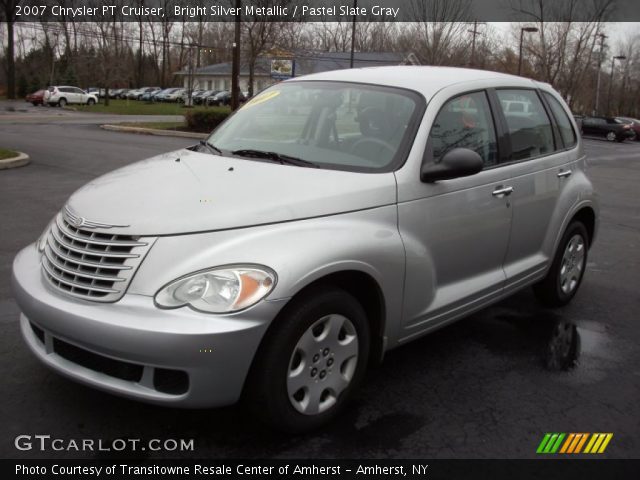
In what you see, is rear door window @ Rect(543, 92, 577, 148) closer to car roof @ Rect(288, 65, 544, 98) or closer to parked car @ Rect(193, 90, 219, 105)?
car roof @ Rect(288, 65, 544, 98)

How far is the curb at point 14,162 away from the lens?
11922mm

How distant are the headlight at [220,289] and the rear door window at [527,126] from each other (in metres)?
2.33

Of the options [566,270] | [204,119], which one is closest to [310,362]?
[566,270]

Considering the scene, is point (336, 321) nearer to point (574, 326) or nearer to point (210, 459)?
point (210, 459)

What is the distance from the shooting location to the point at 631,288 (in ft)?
19.3

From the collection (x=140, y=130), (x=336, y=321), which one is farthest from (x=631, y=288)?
(x=140, y=130)

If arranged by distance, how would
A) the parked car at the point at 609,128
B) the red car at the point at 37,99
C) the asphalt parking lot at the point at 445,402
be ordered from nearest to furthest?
the asphalt parking lot at the point at 445,402
the parked car at the point at 609,128
the red car at the point at 37,99

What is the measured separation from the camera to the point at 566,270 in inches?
204

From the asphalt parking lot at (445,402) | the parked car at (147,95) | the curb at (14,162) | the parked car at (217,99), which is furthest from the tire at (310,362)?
the parked car at (147,95)

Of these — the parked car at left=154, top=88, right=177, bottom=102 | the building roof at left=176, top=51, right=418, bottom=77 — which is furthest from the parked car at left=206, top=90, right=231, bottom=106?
the building roof at left=176, top=51, right=418, bottom=77

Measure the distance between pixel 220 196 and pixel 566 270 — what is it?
10.7 ft

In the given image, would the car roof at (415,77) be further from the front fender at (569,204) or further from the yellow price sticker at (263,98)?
the front fender at (569,204)

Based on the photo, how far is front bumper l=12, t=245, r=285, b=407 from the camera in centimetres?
263

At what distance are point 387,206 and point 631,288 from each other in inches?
143
